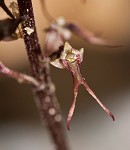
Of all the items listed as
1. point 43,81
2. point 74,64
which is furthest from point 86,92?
point 74,64

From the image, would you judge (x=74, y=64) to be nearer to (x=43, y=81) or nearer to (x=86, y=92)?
(x=43, y=81)

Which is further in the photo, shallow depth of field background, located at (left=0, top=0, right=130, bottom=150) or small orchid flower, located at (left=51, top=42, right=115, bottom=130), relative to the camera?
shallow depth of field background, located at (left=0, top=0, right=130, bottom=150)

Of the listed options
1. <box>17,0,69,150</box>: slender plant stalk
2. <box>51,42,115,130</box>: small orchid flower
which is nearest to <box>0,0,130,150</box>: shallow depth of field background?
<box>17,0,69,150</box>: slender plant stalk

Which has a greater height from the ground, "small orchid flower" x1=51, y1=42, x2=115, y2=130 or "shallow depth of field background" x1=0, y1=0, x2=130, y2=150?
"shallow depth of field background" x1=0, y1=0, x2=130, y2=150

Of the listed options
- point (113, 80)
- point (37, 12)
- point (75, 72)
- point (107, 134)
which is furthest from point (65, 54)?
point (37, 12)

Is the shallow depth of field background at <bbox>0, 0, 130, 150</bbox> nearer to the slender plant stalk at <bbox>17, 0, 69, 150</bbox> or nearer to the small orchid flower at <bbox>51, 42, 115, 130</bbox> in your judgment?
the slender plant stalk at <bbox>17, 0, 69, 150</bbox>

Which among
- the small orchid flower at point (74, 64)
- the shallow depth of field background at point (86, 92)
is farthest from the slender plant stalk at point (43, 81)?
the shallow depth of field background at point (86, 92)
